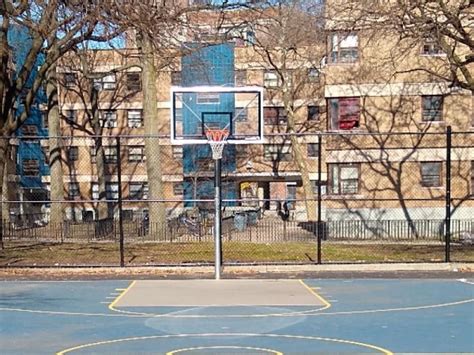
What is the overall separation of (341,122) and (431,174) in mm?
5587

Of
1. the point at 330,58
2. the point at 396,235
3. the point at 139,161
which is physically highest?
the point at 330,58

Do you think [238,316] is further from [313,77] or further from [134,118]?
[134,118]

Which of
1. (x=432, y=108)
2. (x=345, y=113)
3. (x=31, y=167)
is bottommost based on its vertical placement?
(x=31, y=167)

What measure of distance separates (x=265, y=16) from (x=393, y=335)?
21341mm

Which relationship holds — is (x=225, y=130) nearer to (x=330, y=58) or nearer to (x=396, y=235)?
(x=396, y=235)

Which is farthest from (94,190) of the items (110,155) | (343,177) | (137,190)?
(343,177)

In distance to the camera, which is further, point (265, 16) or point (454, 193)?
point (454, 193)

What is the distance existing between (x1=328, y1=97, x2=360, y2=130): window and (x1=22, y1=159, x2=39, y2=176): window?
2270cm

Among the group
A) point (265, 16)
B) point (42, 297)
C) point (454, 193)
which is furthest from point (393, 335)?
point (454, 193)

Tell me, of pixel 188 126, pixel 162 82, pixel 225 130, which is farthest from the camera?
A: pixel 162 82

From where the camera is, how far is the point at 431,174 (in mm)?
33750

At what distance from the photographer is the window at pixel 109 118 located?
169ft

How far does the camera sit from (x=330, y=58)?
3622 centimetres

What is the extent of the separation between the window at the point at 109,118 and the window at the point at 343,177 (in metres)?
22.3
